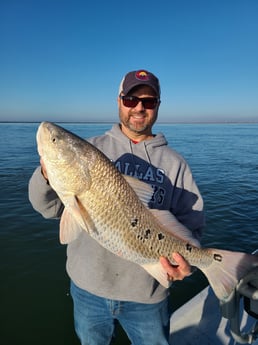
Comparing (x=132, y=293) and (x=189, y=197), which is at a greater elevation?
(x=189, y=197)

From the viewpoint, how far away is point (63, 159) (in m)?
2.72

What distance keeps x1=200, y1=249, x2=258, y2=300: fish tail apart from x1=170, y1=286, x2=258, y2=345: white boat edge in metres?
1.89

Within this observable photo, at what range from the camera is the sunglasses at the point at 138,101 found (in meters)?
3.26

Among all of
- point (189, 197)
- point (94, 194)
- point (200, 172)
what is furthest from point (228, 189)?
point (94, 194)

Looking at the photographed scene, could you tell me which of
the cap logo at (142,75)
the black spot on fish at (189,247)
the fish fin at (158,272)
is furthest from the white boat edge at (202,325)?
the cap logo at (142,75)

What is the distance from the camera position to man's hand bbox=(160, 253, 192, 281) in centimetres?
275

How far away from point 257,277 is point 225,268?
35cm

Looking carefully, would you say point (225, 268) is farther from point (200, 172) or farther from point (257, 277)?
point (200, 172)

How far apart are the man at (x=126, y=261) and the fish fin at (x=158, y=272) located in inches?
2.8

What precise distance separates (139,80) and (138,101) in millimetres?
240

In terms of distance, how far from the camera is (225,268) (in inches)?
113

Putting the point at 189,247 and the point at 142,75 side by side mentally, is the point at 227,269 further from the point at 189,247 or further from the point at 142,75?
the point at 142,75

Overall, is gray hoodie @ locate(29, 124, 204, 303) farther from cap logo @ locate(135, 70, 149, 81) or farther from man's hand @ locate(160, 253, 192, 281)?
cap logo @ locate(135, 70, 149, 81)

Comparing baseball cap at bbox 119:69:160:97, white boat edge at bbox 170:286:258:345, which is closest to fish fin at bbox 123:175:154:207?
baseball cap at bbox 119:69:160:97
